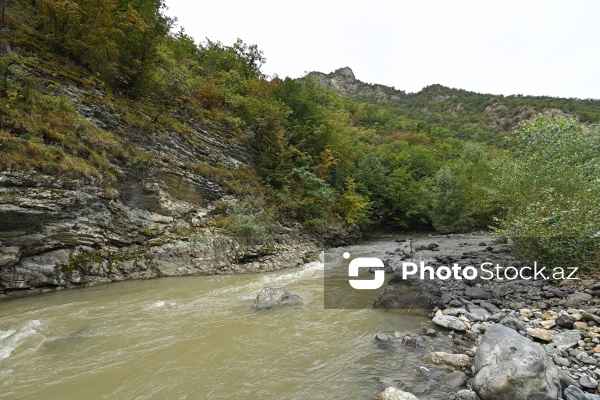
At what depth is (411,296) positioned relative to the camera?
308 inches

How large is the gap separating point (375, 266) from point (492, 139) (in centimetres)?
7117

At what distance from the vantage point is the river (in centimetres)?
442

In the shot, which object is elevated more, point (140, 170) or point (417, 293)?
point (140, 170)

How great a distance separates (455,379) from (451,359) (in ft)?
1.73

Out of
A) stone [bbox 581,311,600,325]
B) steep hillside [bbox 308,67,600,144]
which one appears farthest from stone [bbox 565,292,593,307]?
steep hillside [bbox 308,67,600,144]

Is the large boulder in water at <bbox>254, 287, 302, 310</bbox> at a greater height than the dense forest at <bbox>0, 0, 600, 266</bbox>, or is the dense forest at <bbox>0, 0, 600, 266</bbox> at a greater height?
the dense forest at <bbox>0, 0, 600, 266</bbox>

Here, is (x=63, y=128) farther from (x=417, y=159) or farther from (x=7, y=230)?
(x=417, y=159)

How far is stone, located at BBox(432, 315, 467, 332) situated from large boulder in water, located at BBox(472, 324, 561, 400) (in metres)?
1.76

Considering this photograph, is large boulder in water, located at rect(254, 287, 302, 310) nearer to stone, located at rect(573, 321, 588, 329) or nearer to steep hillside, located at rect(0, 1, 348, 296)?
steep hillside, located at rect(0, 1, 348, 296)

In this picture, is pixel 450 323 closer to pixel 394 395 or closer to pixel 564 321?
pixel 564 321

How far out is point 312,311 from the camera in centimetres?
796

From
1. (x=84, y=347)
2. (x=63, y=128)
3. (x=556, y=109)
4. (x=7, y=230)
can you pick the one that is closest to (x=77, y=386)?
(x=84, y=347)

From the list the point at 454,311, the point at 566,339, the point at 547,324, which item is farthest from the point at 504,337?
the point at 454,311
